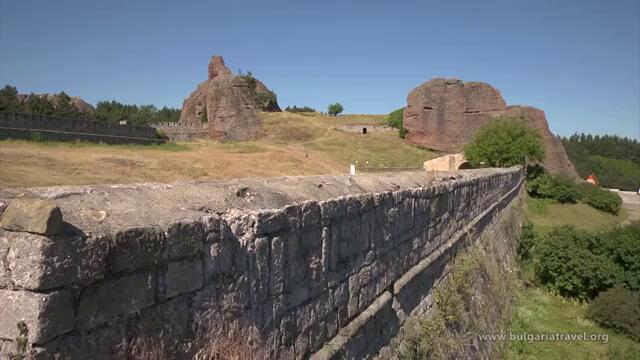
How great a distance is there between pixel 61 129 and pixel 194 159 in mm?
7583

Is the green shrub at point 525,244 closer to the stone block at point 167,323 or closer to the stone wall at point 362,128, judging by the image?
the stone block at point 167,323

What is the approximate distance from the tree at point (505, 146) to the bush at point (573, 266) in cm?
1397

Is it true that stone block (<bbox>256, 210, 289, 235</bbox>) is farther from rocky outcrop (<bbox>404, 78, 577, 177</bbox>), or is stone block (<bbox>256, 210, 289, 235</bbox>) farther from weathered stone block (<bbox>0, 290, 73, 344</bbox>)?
rocky outcrop (<bbox>404, 78, 577, 177</bbox>)

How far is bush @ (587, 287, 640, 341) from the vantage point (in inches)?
468

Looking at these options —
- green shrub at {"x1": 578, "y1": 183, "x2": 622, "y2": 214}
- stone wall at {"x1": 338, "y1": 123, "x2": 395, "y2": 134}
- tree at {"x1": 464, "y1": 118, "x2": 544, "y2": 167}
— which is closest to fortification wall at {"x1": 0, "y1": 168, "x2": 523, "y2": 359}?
tree at {"x1": 464, "y1": 118, "x2": 544, "y2": 167}

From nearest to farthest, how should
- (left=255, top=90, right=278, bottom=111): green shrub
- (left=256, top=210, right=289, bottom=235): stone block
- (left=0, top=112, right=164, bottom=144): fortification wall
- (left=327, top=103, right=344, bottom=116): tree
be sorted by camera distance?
(left=256, top=210, right=289, bottom=235): stone block < (left=0, top=112, right=164, bottom=144): fortification wall < (left=255, top=90, right=278, bottom=111): green shrub < (left=327, top=103, right=344, bottom=116): tree

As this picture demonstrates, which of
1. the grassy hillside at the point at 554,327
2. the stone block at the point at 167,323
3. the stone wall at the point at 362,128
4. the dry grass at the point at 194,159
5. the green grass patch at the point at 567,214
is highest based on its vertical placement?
the stone wall at the point at 362,128

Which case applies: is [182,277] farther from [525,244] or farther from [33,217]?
[525,244]

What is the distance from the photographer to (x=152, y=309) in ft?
6.91

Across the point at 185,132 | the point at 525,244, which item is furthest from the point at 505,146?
the point at 185,132

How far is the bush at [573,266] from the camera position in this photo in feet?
46.2

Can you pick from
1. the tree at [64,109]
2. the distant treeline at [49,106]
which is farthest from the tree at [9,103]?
the tree at [64,109]

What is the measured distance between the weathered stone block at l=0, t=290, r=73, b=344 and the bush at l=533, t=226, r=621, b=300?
49.3 feet

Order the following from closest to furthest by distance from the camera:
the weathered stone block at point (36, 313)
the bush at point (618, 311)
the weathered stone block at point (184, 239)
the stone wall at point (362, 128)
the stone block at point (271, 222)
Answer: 1. the weathered stone block at point (36, 313)
2. the weathered stone block at point (184, 239)
3. the stone block at point (271, 222)
4. the bush at point (618, 311)
5. the stone wall at point (362, 128)
